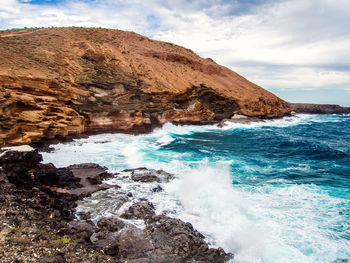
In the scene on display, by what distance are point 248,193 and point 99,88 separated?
17.5m

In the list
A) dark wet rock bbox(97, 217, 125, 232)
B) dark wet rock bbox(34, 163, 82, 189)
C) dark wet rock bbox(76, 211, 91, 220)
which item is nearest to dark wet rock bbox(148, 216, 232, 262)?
dark wet rock bbox(97, 217, 125, 232)

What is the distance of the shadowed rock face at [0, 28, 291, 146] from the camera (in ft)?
55.3

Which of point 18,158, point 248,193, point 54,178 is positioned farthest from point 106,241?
point 248,193

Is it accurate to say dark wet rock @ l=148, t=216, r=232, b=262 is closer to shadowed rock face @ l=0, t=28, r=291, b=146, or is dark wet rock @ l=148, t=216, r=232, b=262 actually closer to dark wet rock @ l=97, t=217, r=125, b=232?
dark wet rock @ l=97, t=217, r=125, b=232

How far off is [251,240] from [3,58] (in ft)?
67.5

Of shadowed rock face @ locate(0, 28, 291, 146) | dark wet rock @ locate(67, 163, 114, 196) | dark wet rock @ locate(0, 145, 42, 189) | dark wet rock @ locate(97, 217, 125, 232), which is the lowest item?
dark wet rock @ locate(97, 217, 125, 232)

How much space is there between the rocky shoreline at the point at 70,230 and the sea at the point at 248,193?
0.72m

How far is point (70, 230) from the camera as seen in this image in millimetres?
7375

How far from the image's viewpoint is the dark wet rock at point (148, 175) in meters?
12.6

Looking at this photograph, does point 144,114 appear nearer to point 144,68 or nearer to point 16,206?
point 144,68

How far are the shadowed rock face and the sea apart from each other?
7.99ft

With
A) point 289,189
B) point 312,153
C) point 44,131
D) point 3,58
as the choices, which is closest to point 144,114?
point 44,131

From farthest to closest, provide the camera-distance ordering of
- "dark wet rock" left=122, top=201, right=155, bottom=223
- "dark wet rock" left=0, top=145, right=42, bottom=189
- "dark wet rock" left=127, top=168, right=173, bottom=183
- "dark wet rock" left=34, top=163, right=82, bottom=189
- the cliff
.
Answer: the cliff
"dark wet rock" left=127, top=168, right=173, bottom=183
"dark wet rock" left=34, top=163, right=82, bottom=189
"dark wet rock" left=0, top=145, right=42, bottom=189
"dark wet rock" left=122, top=201, right=155, bottom=223

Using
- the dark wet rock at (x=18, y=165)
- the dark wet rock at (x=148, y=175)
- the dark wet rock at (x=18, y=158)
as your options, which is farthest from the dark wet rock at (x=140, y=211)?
the dark wet rock at (x=18, y=158)
